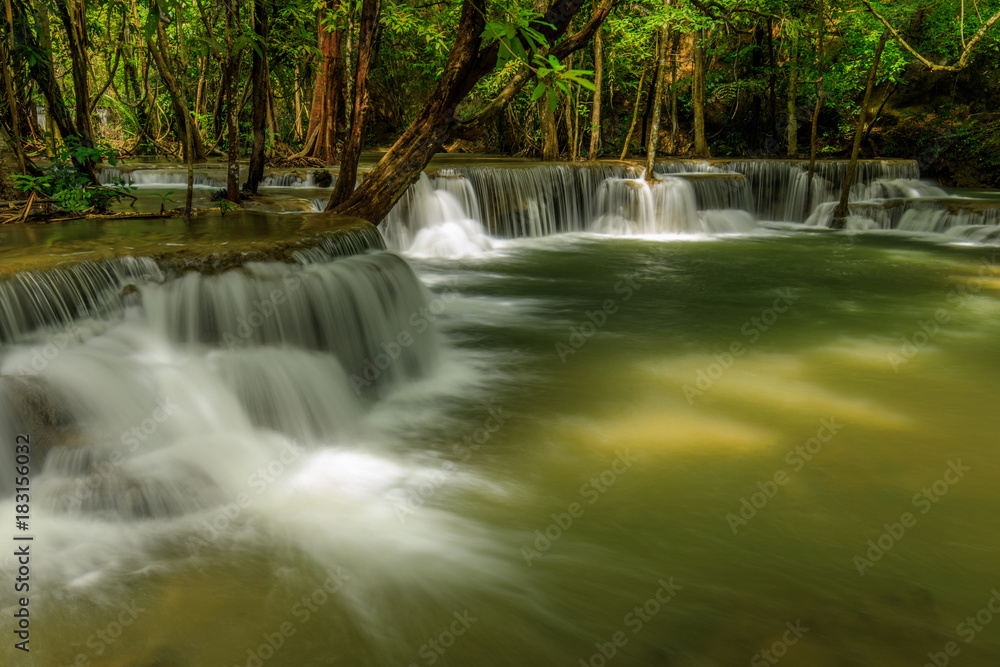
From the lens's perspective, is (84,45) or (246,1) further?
(246,1)

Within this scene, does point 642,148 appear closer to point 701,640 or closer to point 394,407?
point 394,407

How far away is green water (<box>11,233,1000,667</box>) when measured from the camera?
103 inches

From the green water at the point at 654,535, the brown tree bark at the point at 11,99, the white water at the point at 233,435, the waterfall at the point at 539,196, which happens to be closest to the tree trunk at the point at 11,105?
the brown tree bark at the point at 11,99

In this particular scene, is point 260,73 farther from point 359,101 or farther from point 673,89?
point 673,89

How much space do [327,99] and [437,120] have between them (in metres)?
7.50

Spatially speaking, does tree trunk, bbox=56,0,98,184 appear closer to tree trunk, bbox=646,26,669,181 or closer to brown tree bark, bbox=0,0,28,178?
brown tree bark, bbox=0,0,28,178

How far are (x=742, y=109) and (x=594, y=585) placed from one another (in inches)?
849

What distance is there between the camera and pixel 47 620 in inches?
103

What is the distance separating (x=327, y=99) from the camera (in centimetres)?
1362

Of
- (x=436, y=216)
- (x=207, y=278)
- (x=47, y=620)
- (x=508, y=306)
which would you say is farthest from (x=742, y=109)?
(x=47, y=620)

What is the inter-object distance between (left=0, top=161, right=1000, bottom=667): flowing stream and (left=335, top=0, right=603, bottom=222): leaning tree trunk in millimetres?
1383

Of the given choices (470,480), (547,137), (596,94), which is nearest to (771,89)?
(547,137)

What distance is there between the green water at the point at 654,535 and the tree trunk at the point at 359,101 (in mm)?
2460

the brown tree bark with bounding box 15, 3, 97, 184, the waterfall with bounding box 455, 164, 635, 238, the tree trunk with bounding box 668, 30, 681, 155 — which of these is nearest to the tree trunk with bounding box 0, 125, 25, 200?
the brown tree bark with bounding box 15, 3, 97, 184
